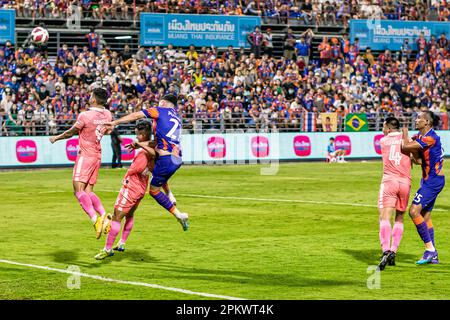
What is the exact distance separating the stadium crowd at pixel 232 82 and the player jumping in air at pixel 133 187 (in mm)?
22829

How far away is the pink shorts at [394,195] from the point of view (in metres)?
13.5

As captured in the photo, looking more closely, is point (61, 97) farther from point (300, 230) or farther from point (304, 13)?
point (300, 230)

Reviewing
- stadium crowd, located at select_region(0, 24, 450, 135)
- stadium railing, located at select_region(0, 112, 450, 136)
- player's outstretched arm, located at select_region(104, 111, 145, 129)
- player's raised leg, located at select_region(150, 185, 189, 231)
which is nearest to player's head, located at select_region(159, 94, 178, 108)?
player's outstretched arm, located at select_region(104, 111, 145, 129)

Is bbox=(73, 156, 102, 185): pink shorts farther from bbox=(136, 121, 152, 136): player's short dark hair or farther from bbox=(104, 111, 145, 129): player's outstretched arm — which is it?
bbox=(104, 111, 145, 129): player's outstretched arm

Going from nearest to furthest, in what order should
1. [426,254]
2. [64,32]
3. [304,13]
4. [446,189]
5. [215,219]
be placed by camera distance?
[426,254], [215,219], [446,189], [64,32], [304,13]

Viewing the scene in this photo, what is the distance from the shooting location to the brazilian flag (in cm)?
4478

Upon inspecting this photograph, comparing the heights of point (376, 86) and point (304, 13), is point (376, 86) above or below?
below

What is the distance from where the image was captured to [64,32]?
4603cm

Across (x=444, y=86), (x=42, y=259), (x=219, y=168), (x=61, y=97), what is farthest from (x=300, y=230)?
(x=444, y=86)

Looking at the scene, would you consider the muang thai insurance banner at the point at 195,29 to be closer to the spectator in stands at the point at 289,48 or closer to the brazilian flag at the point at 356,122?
the spectator in stands at the point at 289,48

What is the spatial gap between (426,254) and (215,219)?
703cm

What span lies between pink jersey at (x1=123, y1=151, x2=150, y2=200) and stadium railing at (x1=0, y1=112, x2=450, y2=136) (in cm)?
2287

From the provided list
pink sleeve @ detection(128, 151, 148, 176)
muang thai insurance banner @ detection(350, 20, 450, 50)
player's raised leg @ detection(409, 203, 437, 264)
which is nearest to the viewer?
player's raised leg @ detection(409, 203, 437, 264)

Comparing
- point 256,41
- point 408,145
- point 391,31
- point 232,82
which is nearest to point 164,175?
point 408,145
